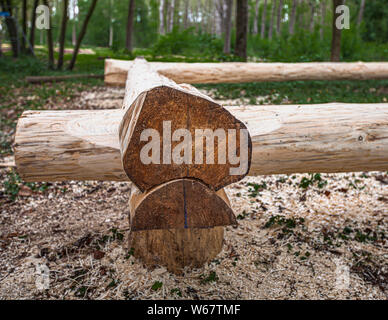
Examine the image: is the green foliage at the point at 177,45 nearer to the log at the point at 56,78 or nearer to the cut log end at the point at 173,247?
the log at the point at 56,78

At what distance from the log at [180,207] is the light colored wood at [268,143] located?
2.17 feet

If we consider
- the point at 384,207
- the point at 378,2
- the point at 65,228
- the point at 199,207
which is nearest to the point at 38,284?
the point at 65,228

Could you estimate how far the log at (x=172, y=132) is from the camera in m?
1.42

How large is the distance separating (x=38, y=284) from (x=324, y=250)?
1969mm

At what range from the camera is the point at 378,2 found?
17672mm

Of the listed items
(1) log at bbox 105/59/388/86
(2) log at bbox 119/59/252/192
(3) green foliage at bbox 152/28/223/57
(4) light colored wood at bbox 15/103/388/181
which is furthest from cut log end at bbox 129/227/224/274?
(3) green foliage at bbox 152/28/223/57

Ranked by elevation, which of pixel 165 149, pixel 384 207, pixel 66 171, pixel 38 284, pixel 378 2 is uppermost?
pixel 378 2

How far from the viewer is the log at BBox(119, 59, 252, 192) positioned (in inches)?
55.9

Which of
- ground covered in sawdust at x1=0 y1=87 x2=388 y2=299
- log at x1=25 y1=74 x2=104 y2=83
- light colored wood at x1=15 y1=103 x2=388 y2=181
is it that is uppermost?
log at x1=25 y1=74 x2=104 y2=83

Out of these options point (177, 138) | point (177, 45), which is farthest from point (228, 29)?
point (177, 138)

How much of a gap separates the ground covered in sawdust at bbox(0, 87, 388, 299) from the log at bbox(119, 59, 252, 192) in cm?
93

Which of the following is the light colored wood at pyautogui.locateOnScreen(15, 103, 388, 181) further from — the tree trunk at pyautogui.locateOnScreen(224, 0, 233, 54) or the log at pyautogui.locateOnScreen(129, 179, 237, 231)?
the tree trunk at pyautogui.locateOnScreen(224, 0, 233, 54)

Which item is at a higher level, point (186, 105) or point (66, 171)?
point (186, 105)

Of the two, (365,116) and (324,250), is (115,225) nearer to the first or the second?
(324,250)
